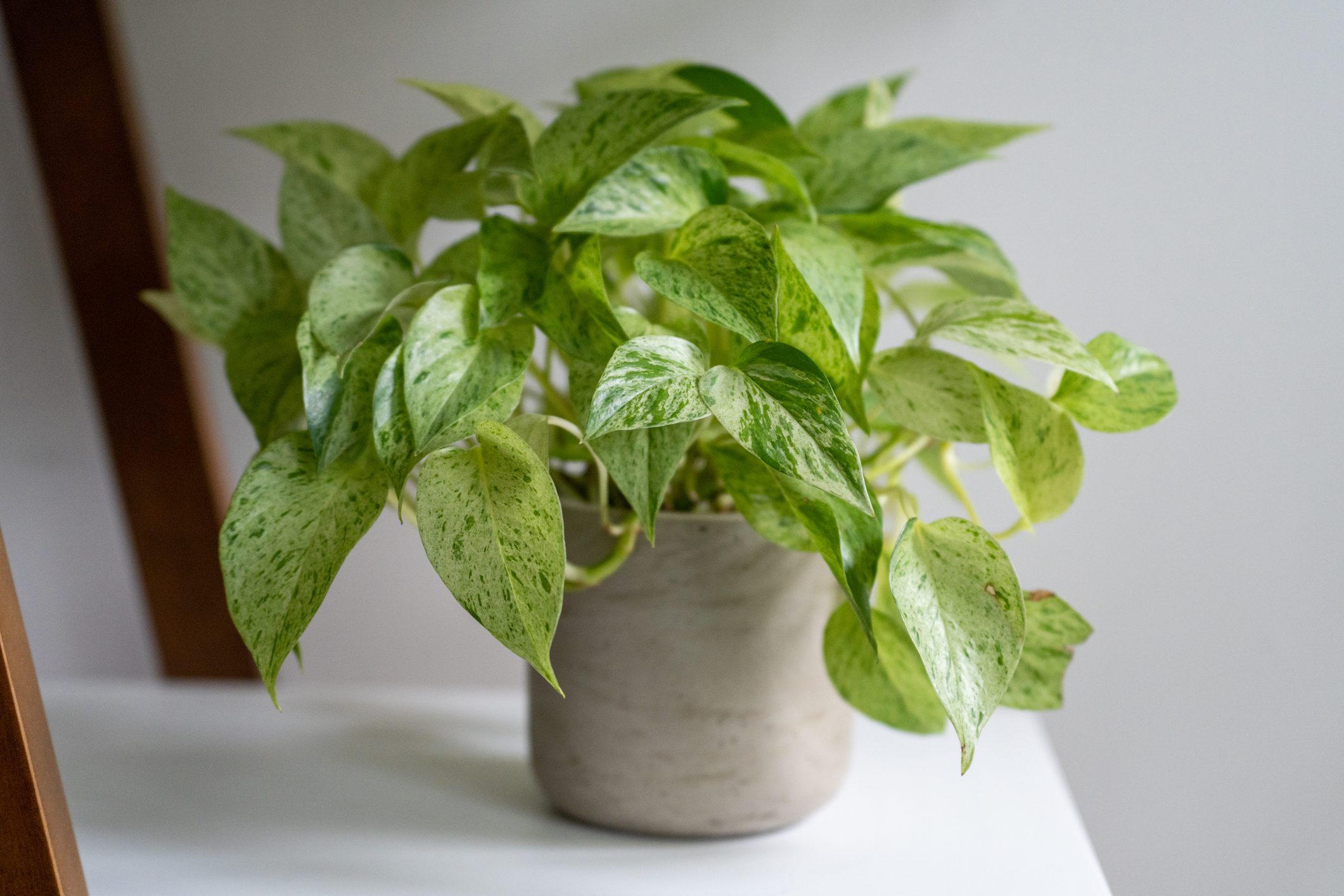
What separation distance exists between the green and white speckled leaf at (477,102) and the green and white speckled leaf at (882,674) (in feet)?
0.92

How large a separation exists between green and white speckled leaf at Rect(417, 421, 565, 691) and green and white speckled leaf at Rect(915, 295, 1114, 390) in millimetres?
182

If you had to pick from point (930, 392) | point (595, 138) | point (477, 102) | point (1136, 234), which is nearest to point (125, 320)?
point (477, 102)

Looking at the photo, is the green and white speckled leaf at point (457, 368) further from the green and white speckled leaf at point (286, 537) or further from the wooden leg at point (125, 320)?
the wooden leg at point (125, 320)

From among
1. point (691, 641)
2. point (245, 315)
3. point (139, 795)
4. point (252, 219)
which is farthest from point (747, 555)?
point (252, 219)

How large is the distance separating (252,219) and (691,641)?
1.97ft

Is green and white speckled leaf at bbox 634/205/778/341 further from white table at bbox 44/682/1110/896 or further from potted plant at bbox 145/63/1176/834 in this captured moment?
white table at bbox 44/682/1110/896

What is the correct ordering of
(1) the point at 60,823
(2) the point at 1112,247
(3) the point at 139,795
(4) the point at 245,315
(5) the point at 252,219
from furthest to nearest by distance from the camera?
(5) the point at 252,219
(2) the point at 1112,247
(3) the point at 139,795
(4) the point at 245,315
(1) the point at 60,823

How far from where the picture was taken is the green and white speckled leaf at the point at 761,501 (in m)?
0.45

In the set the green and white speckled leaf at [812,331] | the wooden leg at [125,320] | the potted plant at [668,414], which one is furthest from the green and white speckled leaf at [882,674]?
the wooden leg at [125,320]

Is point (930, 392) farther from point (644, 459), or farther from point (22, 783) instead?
point (22, 783)

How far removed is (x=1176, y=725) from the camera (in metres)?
0.82

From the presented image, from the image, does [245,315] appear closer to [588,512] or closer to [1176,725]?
[588,512]

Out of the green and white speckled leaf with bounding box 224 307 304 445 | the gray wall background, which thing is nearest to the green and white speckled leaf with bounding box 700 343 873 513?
the green and white speckled leaf with bounding box 224 307 304 445

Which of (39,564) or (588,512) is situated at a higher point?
(588,512)
